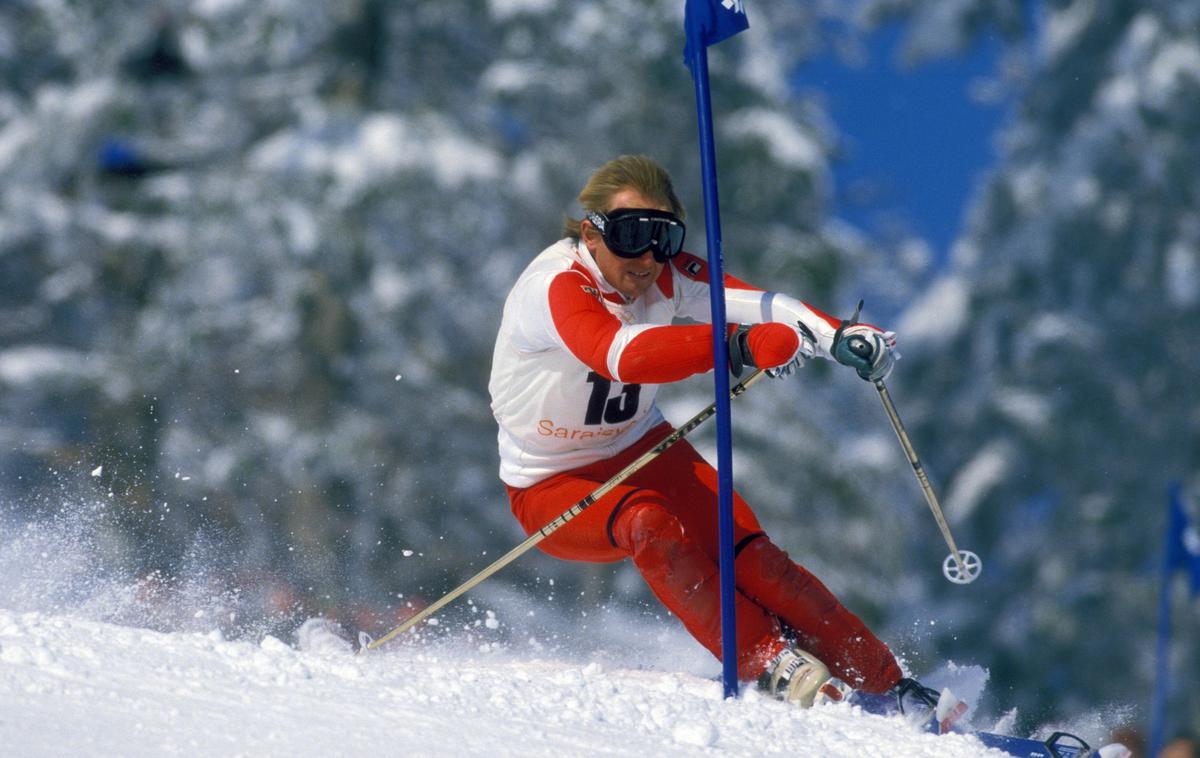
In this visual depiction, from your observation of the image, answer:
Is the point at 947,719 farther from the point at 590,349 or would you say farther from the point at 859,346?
the point at 590,349

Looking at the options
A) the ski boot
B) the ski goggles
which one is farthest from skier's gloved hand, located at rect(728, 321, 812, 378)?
the ski boot

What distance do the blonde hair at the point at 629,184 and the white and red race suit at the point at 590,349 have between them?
0.49ft

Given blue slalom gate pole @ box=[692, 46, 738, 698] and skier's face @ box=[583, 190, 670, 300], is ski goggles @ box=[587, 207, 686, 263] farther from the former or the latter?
blue slalom gate pole @ box=[692, 46, 738, 698]

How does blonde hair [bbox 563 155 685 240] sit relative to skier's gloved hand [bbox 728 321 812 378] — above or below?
above

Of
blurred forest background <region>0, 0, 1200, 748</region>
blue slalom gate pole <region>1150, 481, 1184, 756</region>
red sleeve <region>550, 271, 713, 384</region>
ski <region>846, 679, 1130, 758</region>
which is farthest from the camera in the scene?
blurred forest background <region>0, 0, 1200, 748</region>

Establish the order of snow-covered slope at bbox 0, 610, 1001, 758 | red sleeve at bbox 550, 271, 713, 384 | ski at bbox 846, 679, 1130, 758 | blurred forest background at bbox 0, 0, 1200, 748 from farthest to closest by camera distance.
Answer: blurred forest background at bbox 0, 0, 1200, 748 < red sleeve at bbox 550, 271, 713, 384 < ski at bbox 846, 679, 1130, 758 < snow-covered slope at bbox 0, 610, 1001, 758

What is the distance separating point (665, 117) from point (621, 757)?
1018 centimetres

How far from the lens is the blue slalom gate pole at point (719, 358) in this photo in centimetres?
358

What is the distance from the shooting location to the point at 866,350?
11.9 feet

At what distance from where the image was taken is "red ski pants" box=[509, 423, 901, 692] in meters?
3.74

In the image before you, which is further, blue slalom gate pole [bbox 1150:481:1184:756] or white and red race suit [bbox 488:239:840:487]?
blue slalom gate pole [bbox 1150:481:1184:756]

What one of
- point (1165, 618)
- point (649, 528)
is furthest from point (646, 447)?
point (1165, 618)

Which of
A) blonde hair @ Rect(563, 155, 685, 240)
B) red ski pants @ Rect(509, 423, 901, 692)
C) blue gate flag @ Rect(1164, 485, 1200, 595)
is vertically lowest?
red ski pants @ Rect(509, 423, 901, 692)

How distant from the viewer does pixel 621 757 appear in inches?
108
